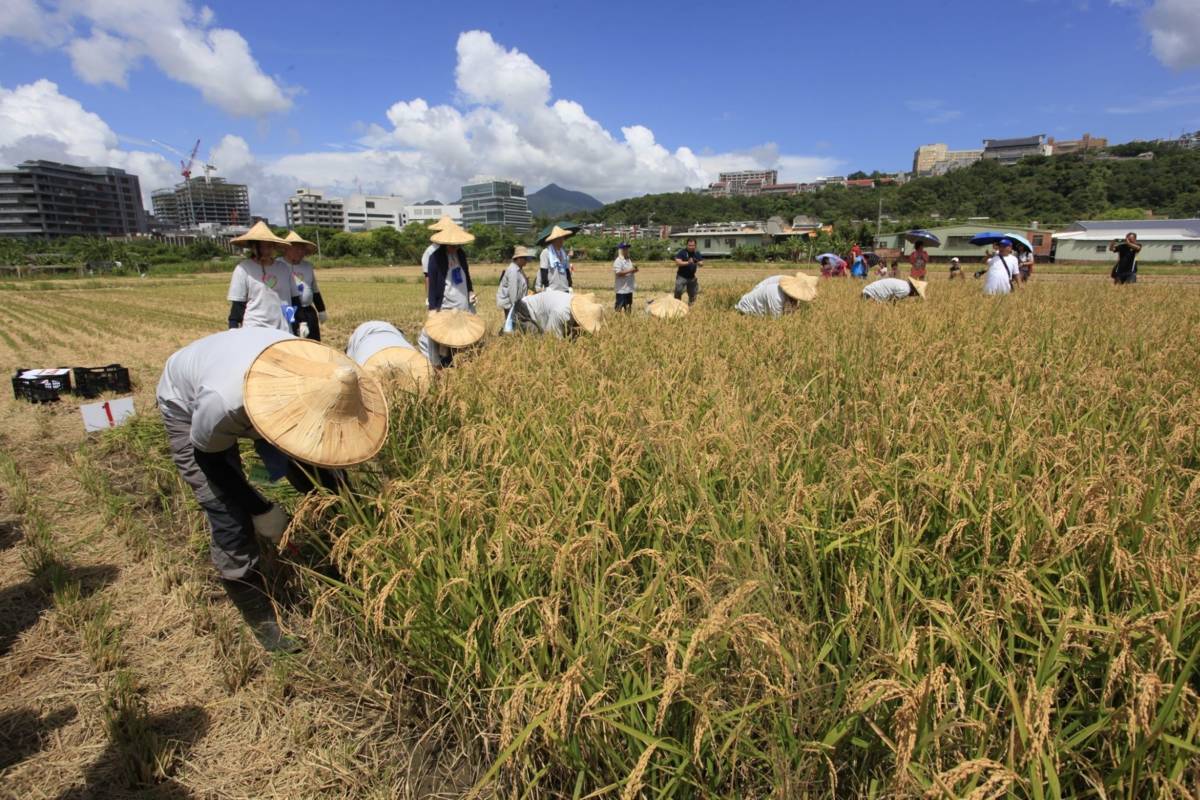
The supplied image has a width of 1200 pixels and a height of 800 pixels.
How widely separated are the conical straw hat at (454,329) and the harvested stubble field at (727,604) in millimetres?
1464

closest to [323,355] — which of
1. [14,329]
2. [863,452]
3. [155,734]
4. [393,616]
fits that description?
[393,616]

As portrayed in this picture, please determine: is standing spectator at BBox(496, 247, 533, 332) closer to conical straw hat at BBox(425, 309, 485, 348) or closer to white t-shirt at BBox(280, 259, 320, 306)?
conical straw hat at BBox(425, 309, 485, 348)

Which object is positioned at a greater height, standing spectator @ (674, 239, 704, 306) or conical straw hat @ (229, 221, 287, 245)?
conical straw hat @ (229, 221, 287, 245)

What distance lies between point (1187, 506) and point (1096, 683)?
79 centimetres

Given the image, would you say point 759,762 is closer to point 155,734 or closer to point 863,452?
point 863,452

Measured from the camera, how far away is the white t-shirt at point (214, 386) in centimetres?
226

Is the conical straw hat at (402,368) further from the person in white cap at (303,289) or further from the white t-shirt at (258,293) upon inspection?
the person in white cap at (303,289)

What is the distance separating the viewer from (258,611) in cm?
266

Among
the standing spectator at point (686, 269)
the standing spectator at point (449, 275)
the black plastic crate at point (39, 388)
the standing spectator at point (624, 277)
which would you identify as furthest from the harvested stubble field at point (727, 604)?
the standing spectator at point (686, 269)

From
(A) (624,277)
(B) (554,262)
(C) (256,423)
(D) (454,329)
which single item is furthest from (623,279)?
(C) (256,423)

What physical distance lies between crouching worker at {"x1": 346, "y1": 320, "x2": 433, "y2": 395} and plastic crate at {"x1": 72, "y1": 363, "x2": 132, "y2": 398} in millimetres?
4705

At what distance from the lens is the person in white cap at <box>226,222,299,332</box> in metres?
4.73

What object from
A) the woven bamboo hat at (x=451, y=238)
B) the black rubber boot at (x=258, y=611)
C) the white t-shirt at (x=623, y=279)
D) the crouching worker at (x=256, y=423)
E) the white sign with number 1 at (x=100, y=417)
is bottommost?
the black rubber boot at (x=258, y=611)

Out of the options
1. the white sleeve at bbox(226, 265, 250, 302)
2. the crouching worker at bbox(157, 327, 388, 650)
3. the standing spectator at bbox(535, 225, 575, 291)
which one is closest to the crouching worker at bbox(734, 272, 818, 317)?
the standing spectator at bbox(535, 225, 575, 291)
